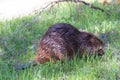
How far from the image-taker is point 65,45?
4156 mm

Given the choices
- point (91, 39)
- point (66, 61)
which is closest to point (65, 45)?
point (66, 61)

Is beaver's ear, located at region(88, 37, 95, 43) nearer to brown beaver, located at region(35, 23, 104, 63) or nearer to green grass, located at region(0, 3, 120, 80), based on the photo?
brown beaver, located at region(35, 23, 104, 63)

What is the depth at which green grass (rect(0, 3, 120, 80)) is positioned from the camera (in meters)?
3.77

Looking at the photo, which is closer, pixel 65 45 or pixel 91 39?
pixel 65 45

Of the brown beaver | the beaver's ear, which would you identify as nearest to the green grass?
the brown beaver

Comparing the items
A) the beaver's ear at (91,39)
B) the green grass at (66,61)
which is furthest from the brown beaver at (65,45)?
the green grass at (66,61)

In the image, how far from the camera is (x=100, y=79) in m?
3.67

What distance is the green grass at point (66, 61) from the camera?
3773 millimetres

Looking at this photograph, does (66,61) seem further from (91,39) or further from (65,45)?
(91,39)

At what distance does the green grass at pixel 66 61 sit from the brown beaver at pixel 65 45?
0.13 meters

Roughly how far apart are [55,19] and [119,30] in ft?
4.06

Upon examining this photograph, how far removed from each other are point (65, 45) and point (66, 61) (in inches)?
8.3

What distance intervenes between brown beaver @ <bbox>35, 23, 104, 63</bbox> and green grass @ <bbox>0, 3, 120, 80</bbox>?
4.9 inches

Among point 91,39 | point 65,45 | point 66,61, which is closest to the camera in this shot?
point 66,61
